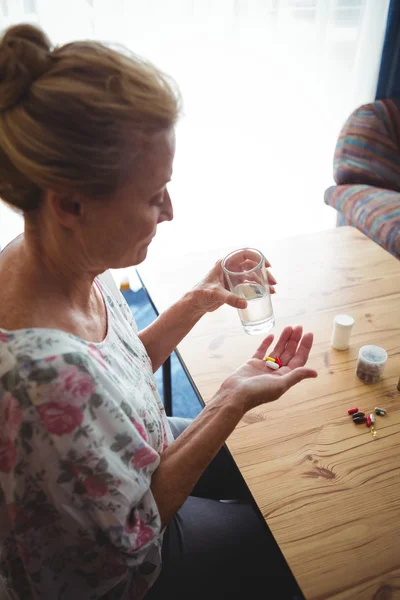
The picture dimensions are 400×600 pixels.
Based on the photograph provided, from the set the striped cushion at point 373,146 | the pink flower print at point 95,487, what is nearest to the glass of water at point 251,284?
the pink flower print at point 95,487

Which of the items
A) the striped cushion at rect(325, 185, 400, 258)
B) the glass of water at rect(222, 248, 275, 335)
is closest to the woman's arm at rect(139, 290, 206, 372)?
the glass of water at rect(222, 248, 275, 335)

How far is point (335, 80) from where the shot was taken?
2514 mm

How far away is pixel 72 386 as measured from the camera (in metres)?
0.67

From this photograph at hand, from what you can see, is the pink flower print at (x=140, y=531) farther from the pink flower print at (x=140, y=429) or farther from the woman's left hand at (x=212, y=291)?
the woman's left hand at (x=212, y=291)

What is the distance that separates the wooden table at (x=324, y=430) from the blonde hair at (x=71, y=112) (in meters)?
0.57

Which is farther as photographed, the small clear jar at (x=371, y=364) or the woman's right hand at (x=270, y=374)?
the small clear jar at (x=371, y=364)

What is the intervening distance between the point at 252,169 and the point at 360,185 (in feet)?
2.06

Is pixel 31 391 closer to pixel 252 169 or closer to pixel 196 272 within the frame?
pixel 196 272

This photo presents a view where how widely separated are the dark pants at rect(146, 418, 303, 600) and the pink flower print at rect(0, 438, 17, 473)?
43 centimetres

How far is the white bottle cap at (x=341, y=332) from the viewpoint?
3.61 ft

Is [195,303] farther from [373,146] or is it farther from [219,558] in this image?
[373,146]

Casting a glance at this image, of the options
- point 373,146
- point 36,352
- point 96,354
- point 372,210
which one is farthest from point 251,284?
point 373,146

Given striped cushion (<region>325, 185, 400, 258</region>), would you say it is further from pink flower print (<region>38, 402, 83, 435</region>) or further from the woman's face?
pink flower print (<region>38, 402, 83, 435</region>)

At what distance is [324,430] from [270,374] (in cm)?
16
